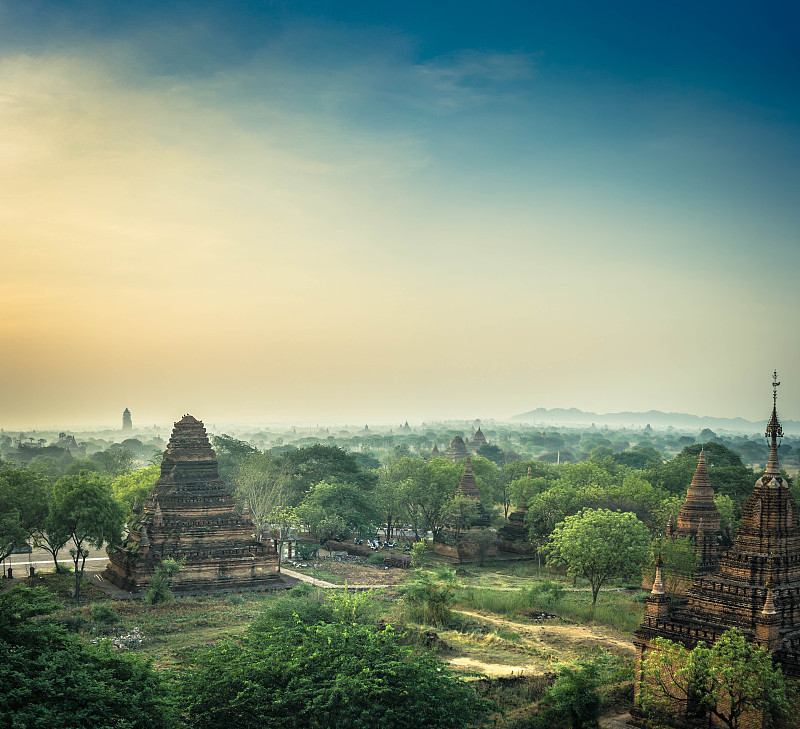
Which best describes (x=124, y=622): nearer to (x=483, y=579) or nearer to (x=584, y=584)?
(x=483, y=579)

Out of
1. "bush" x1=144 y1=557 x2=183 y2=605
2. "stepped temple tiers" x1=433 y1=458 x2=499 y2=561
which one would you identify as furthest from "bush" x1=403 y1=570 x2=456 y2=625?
"stepped temple tiers" x1=433 y1=458 x2=499 y2=561

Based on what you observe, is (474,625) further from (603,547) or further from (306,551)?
(306,551)

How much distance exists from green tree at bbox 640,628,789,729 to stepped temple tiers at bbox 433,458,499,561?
3746 centimetres

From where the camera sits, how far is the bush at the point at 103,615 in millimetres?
37031

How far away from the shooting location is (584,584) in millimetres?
55062

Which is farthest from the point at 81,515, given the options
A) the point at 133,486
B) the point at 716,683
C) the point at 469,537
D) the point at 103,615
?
the point at 716,683

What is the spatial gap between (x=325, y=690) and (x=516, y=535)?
160 ft

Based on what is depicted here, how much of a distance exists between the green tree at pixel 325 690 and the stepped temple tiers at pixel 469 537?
133ft

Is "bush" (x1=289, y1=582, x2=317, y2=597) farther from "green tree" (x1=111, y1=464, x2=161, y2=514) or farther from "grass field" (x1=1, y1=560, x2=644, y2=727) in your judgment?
"green tree" (x1=111, y1=464, x2=161, y2=514)

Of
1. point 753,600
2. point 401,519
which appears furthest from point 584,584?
point 753,600

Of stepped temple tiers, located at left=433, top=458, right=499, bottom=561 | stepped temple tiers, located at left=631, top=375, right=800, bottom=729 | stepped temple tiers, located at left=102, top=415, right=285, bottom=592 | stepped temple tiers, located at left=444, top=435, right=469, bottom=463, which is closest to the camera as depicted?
stepped temple tiers, located at left=631, top=375, right=800, bottom=729

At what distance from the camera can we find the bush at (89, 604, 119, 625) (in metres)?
37.0

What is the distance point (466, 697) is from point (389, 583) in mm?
29061

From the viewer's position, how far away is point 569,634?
3822 cm
